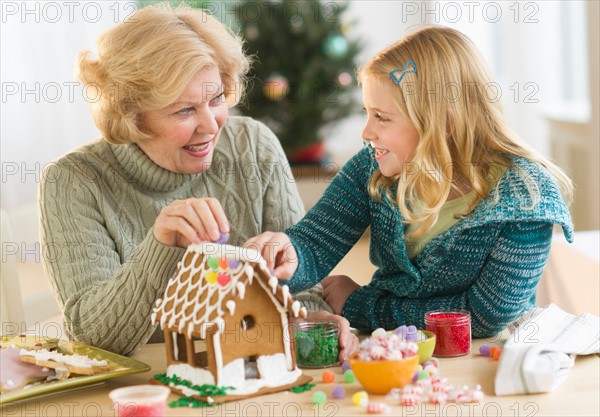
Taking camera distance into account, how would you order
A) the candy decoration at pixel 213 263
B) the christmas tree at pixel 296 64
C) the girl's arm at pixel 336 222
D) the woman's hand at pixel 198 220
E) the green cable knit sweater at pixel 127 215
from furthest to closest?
the christmas tree at pixel 296 64 → the girl's arm at pixel 336 222 → the green cable knit sweater at pixel 127 215 → the woman's hand at pixel 198 220 → the candy decoration at pixel 213 263

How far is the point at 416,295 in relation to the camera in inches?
68.6

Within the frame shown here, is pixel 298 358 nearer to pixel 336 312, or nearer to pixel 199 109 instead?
pixel 336 312

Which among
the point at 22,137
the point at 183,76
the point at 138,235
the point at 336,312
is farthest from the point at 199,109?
the point at 22,137

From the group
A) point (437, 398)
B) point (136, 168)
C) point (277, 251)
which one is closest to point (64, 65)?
point (136, 168)

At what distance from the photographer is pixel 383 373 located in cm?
132

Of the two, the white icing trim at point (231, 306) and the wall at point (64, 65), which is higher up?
the wall at point (64, 65)

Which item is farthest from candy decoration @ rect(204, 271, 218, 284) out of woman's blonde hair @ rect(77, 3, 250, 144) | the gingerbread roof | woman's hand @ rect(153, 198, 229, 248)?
woman's blonde hair @ rect(77, 3, 250, 144)

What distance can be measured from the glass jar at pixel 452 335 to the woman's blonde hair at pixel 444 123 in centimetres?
24

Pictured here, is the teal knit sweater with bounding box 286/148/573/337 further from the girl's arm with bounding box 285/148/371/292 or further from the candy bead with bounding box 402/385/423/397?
the candy bead with bounding box 402/385/423/397

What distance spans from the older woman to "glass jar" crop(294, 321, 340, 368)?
0.14m

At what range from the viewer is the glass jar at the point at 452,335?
1.53 m

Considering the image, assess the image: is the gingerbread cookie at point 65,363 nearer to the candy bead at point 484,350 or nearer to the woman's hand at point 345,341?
the woman's hand at point 345,341

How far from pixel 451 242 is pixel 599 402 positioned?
50 cm

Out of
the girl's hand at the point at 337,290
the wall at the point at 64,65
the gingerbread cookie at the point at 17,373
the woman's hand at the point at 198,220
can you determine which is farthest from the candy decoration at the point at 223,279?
the wall at the point at 64,65
